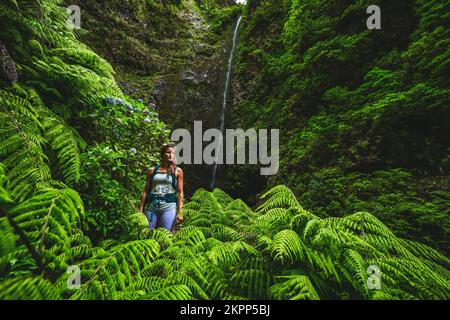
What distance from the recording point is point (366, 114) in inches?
153

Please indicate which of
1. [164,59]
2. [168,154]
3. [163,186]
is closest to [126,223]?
[163,186]

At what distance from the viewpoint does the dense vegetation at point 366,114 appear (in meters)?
2.99

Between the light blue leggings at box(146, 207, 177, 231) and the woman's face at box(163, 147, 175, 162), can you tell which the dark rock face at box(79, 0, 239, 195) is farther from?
the light blue leggings at box(146, 207, 177, 231)

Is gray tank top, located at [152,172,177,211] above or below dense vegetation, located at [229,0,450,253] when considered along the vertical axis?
below

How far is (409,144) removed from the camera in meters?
3.33

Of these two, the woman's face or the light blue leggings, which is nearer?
the light blue leggings

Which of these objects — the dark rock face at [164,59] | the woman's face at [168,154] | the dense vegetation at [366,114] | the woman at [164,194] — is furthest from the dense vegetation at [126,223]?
the dark rock face at [164,59]

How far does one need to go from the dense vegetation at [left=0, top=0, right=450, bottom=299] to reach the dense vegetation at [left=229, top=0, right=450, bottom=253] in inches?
1.6

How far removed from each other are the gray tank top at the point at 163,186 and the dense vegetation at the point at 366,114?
7.42 feet

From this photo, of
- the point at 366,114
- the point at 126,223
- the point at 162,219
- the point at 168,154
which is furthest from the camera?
the point at 366,114

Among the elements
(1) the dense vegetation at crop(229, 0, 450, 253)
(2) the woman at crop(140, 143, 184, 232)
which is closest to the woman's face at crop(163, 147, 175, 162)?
(2) the woman at crop(140, 143, 184, 232)

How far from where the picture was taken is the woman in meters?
2.96

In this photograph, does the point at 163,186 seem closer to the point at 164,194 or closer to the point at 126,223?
the point at 164,194

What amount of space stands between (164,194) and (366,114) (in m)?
3.52
